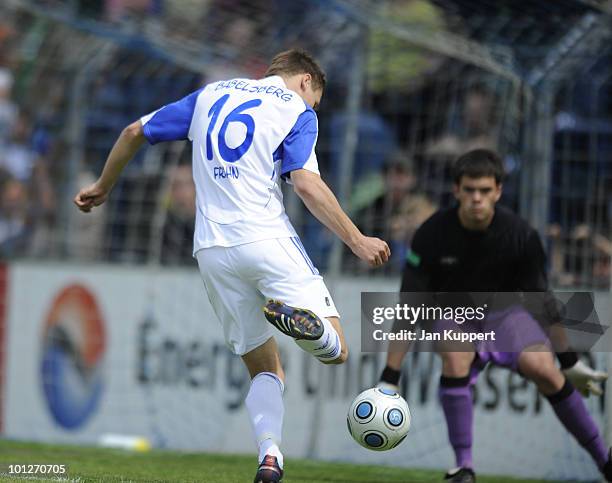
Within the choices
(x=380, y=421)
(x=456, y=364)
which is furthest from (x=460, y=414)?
(x=380, y=421)

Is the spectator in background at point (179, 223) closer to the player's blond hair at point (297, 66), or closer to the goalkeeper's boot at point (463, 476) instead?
the goalkeeper's boot at point (463, 476)

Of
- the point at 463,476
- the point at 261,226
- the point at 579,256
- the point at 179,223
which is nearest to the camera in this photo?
the point at 261,226

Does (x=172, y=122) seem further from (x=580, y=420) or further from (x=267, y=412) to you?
(x=580, y=420)

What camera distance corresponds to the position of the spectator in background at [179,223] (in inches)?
400

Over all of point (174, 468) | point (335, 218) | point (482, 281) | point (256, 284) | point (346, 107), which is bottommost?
point (174, 468)

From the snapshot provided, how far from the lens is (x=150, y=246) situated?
10266 mm

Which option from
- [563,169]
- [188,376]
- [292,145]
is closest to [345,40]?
[563,169]

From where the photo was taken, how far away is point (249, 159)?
5.54m

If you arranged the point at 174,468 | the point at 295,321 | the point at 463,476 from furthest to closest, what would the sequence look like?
the point at 174,468 → the point at 463,476 → the point at 295,321

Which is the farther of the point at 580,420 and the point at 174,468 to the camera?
the point at 174,468

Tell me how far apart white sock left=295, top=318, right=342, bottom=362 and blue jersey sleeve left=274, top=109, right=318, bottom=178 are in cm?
71

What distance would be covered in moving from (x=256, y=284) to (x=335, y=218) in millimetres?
490

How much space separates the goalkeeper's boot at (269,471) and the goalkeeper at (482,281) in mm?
1722

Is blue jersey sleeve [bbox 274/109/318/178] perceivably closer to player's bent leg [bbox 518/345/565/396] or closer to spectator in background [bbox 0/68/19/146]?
player's bent leg [bbox 518/345/565/396]
